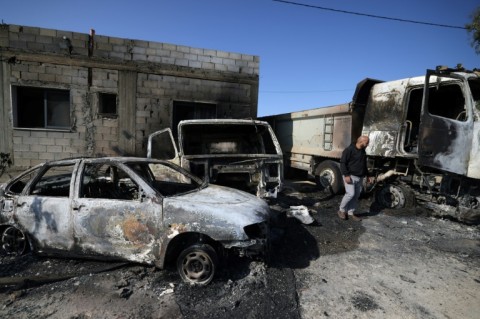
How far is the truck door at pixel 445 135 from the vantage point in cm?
496

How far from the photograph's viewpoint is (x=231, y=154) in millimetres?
5598

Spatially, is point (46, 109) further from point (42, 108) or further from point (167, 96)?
point (167, 96)

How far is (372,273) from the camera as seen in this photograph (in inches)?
140

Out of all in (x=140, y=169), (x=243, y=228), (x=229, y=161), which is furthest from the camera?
(x=229, y=161)

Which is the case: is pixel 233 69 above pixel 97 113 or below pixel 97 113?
above

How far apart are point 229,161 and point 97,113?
4.65 meters

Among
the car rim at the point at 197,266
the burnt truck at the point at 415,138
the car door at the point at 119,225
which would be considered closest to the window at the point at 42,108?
the car door at the point at 119,225

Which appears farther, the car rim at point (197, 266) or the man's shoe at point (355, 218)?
the man's shoe at point (355, 218)

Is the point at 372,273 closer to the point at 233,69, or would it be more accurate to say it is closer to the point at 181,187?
the point at 181,187

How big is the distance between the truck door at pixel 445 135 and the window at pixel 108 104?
7.59 m

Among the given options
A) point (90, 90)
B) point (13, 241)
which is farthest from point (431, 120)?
point (90, 90)

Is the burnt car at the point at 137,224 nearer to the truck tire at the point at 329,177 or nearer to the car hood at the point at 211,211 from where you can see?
the car hood at the point at 211,211

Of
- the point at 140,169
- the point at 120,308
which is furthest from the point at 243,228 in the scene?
the point at 140,169

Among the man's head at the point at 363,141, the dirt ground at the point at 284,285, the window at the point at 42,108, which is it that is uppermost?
the window at the point at 42,108
